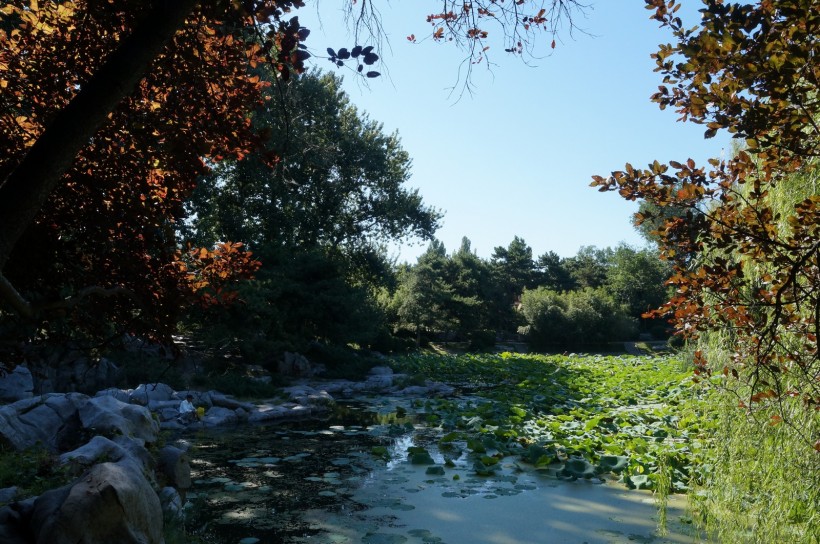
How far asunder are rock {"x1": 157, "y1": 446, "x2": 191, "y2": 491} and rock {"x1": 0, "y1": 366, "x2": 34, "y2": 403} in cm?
320

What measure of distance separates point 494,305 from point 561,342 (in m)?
5.40

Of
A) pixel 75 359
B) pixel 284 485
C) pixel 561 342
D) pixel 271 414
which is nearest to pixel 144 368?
pixel 75 359

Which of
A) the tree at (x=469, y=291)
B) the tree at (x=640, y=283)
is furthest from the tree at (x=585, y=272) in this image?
the tree at (x=469, y=291)

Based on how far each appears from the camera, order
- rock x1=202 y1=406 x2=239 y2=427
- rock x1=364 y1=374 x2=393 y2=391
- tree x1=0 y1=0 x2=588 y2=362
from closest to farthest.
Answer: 1. tree x1=0 y1=0 x2=588 y2=362
2. rock x1=202 y1=406 x2=239 y2=427
3. rock x1=364 y1=374 x2=393 y2=391

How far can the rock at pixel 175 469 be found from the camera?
17.5 ft

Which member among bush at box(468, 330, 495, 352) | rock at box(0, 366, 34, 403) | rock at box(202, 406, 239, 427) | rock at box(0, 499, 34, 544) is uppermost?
bush at box(468, 330, 495, 352)

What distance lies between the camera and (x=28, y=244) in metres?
2.64

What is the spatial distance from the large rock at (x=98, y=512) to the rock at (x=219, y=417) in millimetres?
5751

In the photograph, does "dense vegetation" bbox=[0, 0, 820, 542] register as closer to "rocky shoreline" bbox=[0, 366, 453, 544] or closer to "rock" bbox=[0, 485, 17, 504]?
"rocky shoreline" bbox=[0, 366, 453, 544]

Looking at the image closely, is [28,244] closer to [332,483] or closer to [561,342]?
[332,483]

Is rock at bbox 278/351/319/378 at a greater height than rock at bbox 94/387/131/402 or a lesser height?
greater

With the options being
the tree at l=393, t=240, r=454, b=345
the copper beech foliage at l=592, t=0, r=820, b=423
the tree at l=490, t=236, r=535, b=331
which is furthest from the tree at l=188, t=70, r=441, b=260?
the tree at l=490, t=236, r=535, b=331

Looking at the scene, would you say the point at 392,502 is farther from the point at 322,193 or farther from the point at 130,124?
the point at 322,193

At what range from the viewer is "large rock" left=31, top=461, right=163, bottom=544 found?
9.84 ft
